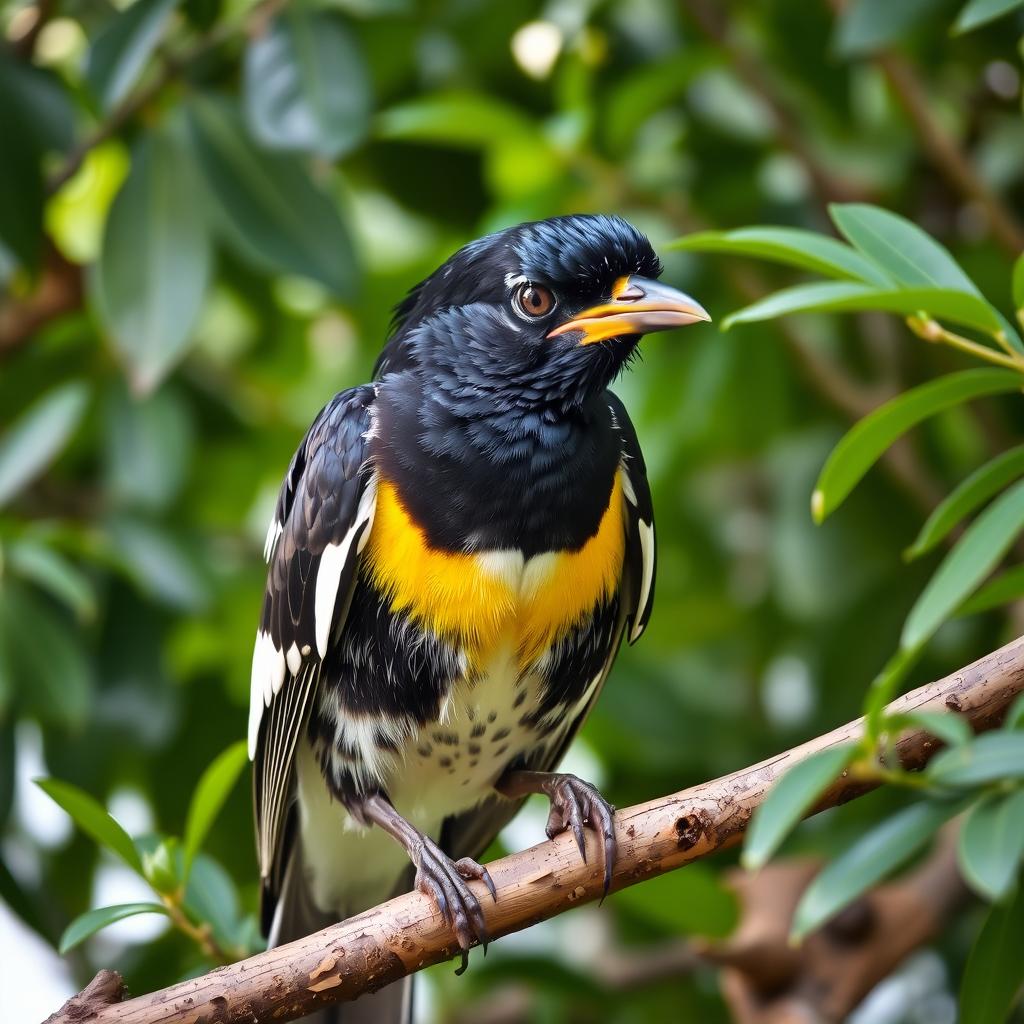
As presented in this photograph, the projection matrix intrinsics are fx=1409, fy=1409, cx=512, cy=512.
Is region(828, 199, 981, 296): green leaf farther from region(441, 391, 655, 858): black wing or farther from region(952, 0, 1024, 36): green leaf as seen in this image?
region(441, 391, 655, 858): black wing

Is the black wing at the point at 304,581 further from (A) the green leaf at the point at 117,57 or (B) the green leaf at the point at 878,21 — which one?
(B) the green leaf at the point at 878,21

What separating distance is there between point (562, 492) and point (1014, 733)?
4.33 feet

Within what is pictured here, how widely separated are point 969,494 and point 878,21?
5.50 ft

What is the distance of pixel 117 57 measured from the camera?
123 inches

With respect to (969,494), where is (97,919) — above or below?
below

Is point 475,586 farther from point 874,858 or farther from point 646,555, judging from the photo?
point 874,858

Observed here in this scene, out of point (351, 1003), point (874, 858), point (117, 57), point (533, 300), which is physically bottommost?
point (351, 1003)

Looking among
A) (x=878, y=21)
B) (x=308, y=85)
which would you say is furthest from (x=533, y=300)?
(x=878, y=21)

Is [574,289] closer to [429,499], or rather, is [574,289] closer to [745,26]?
[429,499]

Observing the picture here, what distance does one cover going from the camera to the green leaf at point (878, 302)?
1621mm

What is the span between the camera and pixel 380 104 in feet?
13.8

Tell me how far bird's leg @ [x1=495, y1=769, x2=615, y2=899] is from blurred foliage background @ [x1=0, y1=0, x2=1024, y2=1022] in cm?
37

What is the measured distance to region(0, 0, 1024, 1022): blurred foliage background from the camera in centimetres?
341

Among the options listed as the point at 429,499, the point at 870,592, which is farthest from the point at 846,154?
the point at 429,499
